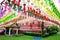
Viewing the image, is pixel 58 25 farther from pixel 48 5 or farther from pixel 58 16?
pixel 48 5

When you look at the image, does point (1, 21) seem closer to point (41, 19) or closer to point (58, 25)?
point (41, 19)

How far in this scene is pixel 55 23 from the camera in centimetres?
180

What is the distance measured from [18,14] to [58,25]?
15.4 inches

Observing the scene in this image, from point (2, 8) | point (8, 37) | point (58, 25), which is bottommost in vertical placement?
point (8, 37)

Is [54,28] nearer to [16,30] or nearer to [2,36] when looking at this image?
[16,30]

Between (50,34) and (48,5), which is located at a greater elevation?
(48,5)

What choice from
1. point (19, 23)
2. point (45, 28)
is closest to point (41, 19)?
point (45, 28)

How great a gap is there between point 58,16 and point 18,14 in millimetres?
377

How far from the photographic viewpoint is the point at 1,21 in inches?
72.7

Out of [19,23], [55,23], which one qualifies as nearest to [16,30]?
[19,23]

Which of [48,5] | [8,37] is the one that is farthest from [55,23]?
[8,37]

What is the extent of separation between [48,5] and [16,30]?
383 mm

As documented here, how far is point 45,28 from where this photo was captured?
5.93 ft

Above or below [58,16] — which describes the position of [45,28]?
below
